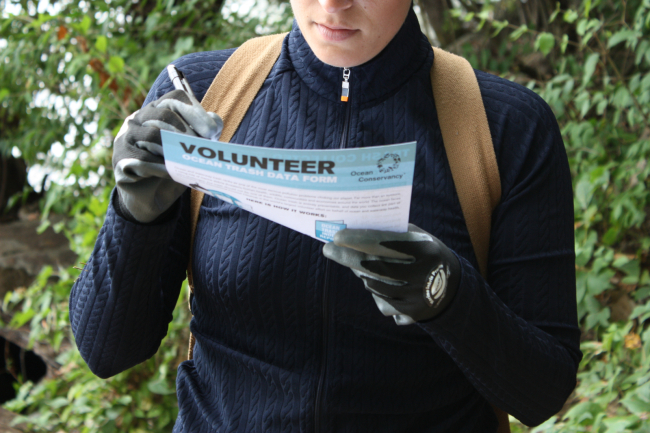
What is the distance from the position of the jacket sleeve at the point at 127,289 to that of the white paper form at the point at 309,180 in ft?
0.67

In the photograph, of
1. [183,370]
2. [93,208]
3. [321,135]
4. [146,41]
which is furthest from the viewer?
[146,41]

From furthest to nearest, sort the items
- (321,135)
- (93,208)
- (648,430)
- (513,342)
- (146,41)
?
(146,41) → (93,208) → (648,430) → (321,135) → (513,342)

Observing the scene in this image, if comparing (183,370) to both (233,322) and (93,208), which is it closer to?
(233,322)

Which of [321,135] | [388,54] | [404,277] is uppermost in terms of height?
[388,54]

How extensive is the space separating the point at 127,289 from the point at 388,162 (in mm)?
562

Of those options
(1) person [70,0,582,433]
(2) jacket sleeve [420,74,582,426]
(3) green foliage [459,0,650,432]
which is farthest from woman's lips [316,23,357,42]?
(3) green foliage [459,0,650,432]

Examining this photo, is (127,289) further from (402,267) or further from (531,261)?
(531,261)

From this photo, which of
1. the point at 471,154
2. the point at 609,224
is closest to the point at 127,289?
the point at 471,154

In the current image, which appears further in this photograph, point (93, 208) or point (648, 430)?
point (93, 208)

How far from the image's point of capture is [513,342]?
3.11ft

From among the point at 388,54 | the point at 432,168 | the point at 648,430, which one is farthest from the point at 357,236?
the point at 648,430

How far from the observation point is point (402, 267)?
80cm

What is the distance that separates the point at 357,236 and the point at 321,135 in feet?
1.15

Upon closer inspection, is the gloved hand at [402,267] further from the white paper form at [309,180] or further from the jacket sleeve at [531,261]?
the jacket sleeve at [531,261]
